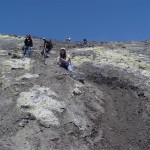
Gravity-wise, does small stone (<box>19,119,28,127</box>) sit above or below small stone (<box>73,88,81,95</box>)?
below

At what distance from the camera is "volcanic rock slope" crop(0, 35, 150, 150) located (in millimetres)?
22984

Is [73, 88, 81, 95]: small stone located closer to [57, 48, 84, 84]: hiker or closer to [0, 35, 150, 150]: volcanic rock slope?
[0, 35, 150, 150]: volcanic rock slope

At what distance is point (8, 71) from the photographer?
1170 inches

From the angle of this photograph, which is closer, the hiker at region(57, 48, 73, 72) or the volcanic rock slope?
the volcanic rock slope

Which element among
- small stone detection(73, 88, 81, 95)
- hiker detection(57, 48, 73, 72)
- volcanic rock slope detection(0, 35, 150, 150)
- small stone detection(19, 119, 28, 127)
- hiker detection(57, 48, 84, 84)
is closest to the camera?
volcanic rock slope detection(0, 35, 150, 150)

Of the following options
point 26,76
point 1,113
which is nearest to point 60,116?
point 1,113

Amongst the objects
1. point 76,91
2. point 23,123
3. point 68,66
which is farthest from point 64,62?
point 23,123

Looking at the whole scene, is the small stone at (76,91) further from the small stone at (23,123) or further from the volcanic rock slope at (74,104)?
the small stone at (23,123)

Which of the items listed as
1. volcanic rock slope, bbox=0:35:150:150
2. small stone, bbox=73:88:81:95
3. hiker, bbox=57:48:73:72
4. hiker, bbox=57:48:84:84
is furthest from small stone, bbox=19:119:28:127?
hiker, bbox=57:48:73:72

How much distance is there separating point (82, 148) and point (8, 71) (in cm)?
930

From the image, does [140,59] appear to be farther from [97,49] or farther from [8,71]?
[8,71]

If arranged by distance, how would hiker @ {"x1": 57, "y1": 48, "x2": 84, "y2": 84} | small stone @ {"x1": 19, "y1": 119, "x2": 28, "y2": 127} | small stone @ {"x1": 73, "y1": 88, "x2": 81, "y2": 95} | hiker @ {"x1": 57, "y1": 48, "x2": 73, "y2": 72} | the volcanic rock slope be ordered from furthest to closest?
1. hiker @ {"x1": 57, "y1": 48, "x2": 73, "y2": 72}
2. hiker @ {"x1": 57, "y1": 48, "x2": 84, "y2": 84}
3. small stone @ {"x1": 73, "y1": 88, "x2": 81, "y2": 95}
4. small stone @ {"x1": 19, "y1": 119, "x2": 28, "y2": 127}
5. the volcanic rock slope

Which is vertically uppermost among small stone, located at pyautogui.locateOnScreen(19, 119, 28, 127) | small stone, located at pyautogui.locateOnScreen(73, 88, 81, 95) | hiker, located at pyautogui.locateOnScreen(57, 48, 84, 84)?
hiker, located at pyautogui.locateOnScreen(57, 48, 84, 84)

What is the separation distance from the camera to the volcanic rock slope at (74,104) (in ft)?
75.4
